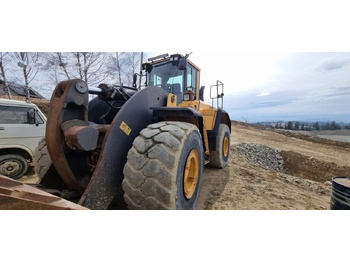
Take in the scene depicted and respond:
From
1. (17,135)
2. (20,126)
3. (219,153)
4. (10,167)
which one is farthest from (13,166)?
(219,153)

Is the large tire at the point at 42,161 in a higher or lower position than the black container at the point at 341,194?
higher

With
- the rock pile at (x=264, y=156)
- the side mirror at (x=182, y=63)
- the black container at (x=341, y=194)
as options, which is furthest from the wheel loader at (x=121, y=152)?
the rock pile at (x=264, y=156)

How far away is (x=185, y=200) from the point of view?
2.19 metres

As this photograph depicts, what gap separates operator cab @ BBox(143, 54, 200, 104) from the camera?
3.82 metres

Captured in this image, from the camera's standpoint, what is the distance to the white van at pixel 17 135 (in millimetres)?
4824

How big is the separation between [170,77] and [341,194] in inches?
127

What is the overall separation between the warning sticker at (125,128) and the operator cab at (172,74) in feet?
5.79

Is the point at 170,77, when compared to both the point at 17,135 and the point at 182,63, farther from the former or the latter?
the point at 17,135

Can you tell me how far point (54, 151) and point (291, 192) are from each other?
4.32m

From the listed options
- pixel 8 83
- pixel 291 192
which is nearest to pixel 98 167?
pixel 291 192

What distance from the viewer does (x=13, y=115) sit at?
503 centimetres

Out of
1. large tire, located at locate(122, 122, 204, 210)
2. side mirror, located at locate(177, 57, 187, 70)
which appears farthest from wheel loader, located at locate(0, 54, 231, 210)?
side mirror, located at locate(177, 57, 187, 70)

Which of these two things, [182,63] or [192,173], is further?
[182,63]

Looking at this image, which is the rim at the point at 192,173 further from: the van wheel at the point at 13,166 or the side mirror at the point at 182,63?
the van wheel at the point at 13,166
